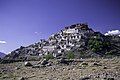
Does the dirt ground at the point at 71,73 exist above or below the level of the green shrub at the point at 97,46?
below

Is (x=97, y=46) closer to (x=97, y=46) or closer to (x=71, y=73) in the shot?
(x=97, y=46)

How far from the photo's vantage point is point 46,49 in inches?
6914

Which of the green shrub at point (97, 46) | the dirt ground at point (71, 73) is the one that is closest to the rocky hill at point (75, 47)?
the green shrub at point (97, 46)

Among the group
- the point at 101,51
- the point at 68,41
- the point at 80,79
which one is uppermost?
the point at 68,41

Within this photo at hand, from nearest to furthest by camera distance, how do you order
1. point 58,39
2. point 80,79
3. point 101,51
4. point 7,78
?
point 80,79
point 7,78
point 101,51
point 58,39

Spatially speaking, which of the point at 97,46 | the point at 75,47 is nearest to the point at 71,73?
the point at 97,46

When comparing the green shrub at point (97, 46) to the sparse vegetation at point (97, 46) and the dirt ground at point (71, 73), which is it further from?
the dirt ground at point (71, 73)

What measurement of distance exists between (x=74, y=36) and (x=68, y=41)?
1050 centimetres

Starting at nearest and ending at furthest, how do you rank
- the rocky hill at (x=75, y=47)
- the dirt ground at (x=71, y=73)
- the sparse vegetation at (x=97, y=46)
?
the dirt ground at (x=71, y=73)
the rocky hill at (x=75, y=47)
the sparse vegetation at (x=97, y=46)

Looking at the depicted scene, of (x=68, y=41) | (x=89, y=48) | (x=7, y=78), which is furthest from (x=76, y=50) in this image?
(x=7, y=78)

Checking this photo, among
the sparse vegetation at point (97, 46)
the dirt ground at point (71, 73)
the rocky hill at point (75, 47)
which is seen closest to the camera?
the dirt ground at point (71, 73)

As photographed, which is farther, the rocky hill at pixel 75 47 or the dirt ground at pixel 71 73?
the rocky hill at pixel 75 47

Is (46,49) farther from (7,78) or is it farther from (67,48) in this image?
(7,78)

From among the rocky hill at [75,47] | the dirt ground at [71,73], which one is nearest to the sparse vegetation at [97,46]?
the rocky hill at [75,47]
